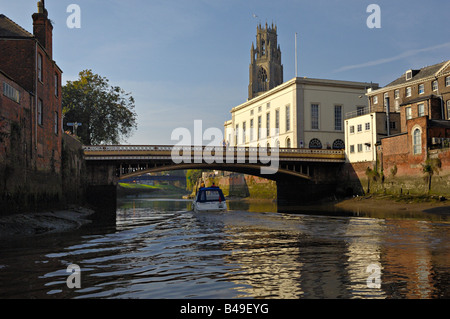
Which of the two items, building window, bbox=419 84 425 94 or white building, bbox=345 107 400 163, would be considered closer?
white building, bbox=345 107 400 163

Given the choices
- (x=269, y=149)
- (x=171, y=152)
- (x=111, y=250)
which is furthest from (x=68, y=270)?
(x=269, y=149)

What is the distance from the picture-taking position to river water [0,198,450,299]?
8.69 metres

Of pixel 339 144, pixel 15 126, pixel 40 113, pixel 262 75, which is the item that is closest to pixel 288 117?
pixel 339 144

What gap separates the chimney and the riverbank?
103 feet

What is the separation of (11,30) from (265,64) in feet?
437

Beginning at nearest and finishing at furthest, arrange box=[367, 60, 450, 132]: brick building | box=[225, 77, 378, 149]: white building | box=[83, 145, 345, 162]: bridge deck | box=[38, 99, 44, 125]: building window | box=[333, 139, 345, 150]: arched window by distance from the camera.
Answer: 1. box=[38, 99, 44, 125]: building window
2. box=[83, 145, 345, 162]: bridge deck
3. box=[367, 60, 450, 132]: brick building
4. box=[225, 77, 378, 149]: white building
5. box=[333, 139, 345, 150]: arched window

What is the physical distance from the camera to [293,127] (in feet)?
263

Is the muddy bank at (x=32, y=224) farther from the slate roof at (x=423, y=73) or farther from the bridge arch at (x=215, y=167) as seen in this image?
the slate roof at (x=423, y=73)

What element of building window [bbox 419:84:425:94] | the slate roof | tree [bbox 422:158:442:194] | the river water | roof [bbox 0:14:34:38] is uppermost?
the slate roof

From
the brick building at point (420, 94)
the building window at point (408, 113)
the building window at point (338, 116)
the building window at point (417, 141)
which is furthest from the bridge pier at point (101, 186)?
the building window at point (338, 116)

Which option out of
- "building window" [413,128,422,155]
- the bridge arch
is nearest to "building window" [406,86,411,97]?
"building window" [413,128,422,155]

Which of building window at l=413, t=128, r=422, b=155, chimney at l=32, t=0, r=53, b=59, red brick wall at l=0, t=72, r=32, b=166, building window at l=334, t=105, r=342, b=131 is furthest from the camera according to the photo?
building window at l=334, t=105, r=342, b=131

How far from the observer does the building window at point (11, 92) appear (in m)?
23.2

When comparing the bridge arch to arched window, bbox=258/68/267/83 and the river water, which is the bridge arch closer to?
the river water
